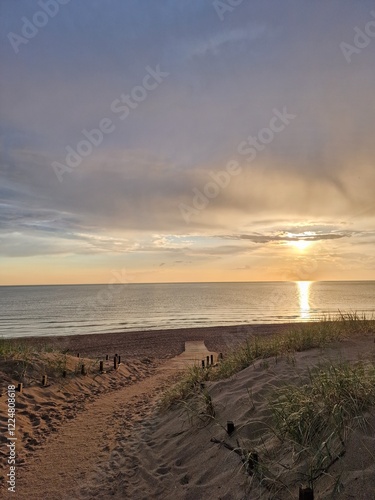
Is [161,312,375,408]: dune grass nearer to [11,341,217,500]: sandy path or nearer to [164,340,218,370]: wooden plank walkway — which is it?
[11,341,217,500]: sandy path

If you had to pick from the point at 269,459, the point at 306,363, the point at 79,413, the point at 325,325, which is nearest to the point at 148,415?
the point at 79,413

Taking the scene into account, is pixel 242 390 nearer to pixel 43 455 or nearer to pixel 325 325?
pixel 43 455

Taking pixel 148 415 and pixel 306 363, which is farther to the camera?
pixel 148 415

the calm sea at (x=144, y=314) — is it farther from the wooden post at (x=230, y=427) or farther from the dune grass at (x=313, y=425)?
the dune grass at (x=313, y=425)

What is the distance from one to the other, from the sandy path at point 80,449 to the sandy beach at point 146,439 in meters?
0.02

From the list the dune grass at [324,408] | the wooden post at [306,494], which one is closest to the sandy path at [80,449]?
the dune grass at [324,408]

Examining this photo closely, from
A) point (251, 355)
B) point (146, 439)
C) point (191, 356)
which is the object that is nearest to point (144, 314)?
point (191, 356)

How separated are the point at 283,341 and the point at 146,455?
205 inches

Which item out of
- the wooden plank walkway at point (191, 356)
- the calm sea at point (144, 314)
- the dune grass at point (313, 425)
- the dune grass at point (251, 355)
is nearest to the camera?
the dune grass at point (313, 425)

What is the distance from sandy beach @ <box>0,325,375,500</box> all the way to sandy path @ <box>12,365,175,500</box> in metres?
0.02

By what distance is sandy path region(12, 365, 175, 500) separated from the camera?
16.8 feet

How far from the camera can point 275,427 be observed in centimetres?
490

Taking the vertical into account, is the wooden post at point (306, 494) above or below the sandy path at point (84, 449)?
above

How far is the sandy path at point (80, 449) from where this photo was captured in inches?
202
